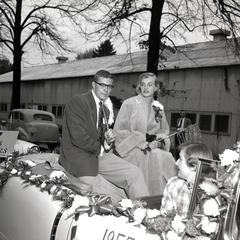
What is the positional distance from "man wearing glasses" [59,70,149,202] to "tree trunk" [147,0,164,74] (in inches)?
344

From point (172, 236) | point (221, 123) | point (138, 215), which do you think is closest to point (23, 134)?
point (221, 123)

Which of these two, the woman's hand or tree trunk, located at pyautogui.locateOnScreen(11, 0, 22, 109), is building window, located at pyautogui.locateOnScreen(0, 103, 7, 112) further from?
the woman's hand

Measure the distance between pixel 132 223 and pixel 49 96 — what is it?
28428 millimetres

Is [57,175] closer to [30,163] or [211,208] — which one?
[30,163]

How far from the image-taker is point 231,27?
12453 millimetres

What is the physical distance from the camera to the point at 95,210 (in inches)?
112

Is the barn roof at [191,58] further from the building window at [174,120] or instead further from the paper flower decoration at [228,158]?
→ the paper flower decoration at [228,158]

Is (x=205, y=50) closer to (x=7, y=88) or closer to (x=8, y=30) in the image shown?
(x=8, y=30)

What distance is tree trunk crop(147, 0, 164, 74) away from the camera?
1251cm

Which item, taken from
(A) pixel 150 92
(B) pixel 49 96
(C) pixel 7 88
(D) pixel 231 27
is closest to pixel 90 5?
(D) pixel 231 27

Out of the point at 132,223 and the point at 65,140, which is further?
the point at 65,140

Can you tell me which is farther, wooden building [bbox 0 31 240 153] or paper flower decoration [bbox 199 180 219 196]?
wooden building [bbox 0 31 240 153]

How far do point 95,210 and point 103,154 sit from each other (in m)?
1.24

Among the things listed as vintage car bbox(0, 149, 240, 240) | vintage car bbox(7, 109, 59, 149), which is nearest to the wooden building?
vintage car bbox(7, 109, 59, 149)
